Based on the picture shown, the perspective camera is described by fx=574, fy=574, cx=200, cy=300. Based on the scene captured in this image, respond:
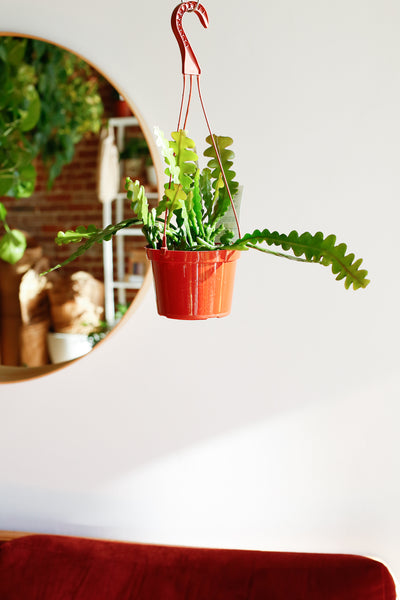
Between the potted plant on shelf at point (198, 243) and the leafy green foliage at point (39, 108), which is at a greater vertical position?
the leafy green foliage at point (39, 108)

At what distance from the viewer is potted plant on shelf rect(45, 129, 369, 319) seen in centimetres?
86

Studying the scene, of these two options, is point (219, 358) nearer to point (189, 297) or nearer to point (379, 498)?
point (379, 498)

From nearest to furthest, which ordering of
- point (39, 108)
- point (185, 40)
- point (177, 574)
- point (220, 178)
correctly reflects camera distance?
point (185, 40) < point (220, 178) < point (177, 574) < point (39, 108)

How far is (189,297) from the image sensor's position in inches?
36.7

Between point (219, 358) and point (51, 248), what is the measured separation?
21.9 inches

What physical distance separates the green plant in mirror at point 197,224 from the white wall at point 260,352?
57 centimetres

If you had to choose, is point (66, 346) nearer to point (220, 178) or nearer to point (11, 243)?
point (11, 243)

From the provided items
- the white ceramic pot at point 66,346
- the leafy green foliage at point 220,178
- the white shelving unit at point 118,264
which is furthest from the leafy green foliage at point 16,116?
the leafy green foliage at point 220,178

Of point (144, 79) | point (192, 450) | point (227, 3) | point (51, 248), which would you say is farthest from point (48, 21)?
point (192, 450)

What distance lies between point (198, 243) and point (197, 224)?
0.03 meters

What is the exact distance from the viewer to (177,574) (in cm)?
146

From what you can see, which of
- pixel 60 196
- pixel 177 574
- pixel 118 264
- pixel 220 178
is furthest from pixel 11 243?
pixel 177 574

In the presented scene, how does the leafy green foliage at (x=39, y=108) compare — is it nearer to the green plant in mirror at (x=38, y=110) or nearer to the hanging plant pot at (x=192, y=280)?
the green plant in mirror at (x=38, y=110)

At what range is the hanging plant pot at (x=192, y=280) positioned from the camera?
0.91 m
